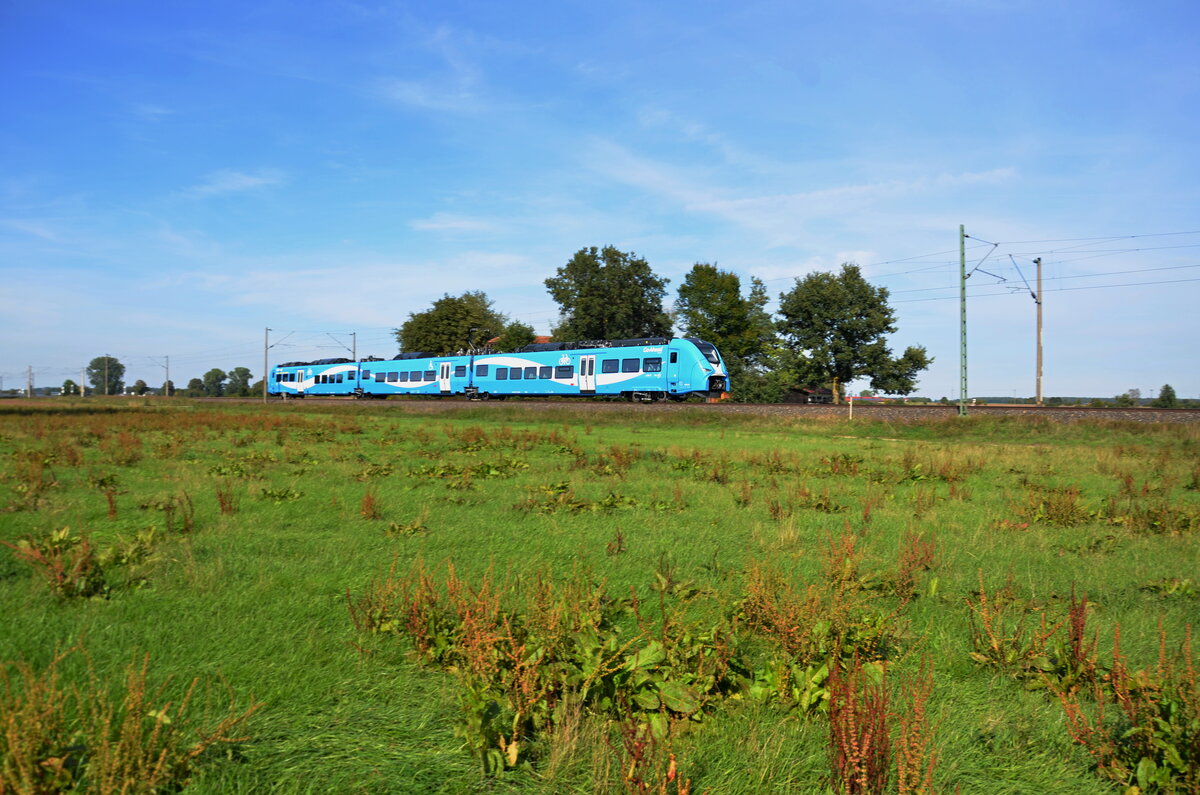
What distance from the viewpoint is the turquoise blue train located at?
1544 inches

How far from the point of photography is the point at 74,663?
413 centimetres

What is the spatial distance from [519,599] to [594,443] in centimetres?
1490

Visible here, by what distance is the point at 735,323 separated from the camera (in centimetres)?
7450

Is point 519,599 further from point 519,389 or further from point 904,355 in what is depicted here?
point 904,355

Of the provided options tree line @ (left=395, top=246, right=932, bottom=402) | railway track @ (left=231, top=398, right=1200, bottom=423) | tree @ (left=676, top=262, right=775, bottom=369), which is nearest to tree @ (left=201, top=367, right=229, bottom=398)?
tree line @ (left=395, top=246, right=932, bottom=402)

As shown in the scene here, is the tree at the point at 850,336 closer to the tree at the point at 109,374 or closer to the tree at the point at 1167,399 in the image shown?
the tree at the point at 1167,399

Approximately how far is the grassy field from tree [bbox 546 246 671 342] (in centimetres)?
6277

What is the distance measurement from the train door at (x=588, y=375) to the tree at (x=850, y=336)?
28.7 metres

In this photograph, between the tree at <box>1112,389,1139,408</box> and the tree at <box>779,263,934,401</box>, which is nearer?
the tree at <box>1112,389,1139,408</box>

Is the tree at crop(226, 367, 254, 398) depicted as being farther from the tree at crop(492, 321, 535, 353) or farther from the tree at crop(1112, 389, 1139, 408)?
the tree at crop(1112, 389, 1139, 408)

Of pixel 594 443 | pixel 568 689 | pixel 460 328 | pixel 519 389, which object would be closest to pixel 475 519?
pixel 568 689

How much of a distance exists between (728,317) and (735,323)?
94 centimetres

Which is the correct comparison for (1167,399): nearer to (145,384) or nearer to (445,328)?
(445,328)

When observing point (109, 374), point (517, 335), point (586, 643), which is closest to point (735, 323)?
point (517, 335)
